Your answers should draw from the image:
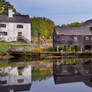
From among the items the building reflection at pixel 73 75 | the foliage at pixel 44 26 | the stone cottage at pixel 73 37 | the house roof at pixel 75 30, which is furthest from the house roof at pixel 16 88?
the foliage at pixel 44 26

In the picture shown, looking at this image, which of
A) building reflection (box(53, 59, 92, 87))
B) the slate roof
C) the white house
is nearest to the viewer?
building reflection (box(53, 59, 92, 87))

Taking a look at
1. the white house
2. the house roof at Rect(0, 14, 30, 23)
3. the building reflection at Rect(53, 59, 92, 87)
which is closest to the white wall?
the white house

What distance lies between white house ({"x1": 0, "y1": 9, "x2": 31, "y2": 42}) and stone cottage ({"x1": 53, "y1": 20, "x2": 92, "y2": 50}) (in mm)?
9644

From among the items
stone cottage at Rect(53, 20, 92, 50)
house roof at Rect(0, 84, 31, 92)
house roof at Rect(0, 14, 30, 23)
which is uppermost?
house roof at Rect(0, 14, 30, 23)

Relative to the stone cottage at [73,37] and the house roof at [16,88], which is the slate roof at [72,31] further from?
the house roof at [16,88]

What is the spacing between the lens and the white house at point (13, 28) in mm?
51188

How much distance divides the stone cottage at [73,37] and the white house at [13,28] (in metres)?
9.64

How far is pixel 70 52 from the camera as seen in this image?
40531 millimetres

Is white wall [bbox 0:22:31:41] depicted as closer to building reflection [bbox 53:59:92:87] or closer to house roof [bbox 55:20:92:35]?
house roof [bbox 55:20:92:35]

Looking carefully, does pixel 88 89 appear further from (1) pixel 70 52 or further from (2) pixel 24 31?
(2) pixel 24 31

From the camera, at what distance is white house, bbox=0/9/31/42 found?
51.2m

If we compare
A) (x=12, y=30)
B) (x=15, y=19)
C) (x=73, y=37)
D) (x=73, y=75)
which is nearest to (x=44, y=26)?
(x=15, y=19)

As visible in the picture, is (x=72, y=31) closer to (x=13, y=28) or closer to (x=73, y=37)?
(x=73, y=37)

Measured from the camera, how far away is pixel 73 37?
48000 millimetres
